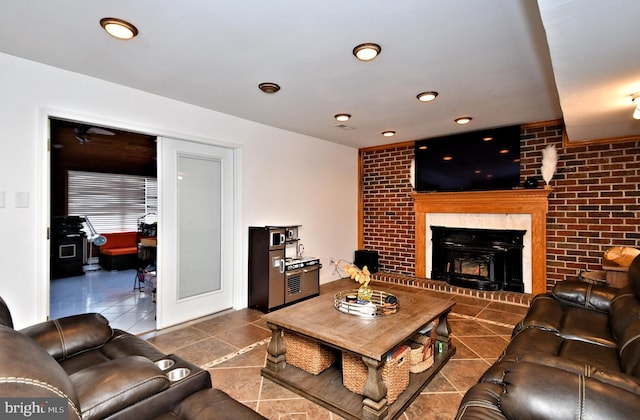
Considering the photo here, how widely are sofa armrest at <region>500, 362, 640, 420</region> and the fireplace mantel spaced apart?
3.61m

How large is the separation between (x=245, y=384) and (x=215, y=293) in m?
1.70

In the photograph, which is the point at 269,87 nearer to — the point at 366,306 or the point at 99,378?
the point at 366,306

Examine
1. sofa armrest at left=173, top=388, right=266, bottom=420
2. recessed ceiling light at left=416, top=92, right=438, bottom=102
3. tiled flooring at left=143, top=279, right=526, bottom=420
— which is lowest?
tiled flooring at left=143, top=279, right=526, bottom=420

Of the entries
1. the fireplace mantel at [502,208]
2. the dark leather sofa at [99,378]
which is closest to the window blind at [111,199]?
the dark leather sofa at [99,378]

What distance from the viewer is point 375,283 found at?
5.14 meters

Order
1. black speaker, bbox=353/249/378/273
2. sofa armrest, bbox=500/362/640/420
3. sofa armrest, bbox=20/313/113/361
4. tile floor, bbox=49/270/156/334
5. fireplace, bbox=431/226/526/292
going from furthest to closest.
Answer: black speaker, bbox=353/249/378/273 → fireplace, bbox=431/226/526/292 → tile floor, bbox=49/270/156/334 → sofa armrest, bbox=20/313/113/361 → sofa armrest, bbox=500/362/640/420

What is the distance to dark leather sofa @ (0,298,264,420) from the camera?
28.4 inches

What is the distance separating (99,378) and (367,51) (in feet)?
7.54

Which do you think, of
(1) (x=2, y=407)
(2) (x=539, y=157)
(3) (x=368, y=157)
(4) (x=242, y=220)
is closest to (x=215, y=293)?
(4) (x=242, y=220)

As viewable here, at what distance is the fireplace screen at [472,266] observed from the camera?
14.5ft

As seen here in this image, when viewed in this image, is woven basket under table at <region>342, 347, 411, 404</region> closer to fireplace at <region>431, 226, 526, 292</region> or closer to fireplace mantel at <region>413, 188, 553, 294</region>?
fireplace at <region>431, 226, 526, 292</region>

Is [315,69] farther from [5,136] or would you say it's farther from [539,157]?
[539,157]

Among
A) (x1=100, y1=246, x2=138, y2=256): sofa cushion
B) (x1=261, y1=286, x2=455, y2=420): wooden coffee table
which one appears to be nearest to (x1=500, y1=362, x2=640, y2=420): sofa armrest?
(x1=261, y1=286, x2=455, y2=420): wooden coffee table

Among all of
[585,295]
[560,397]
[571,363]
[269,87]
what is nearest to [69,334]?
[560,397]
